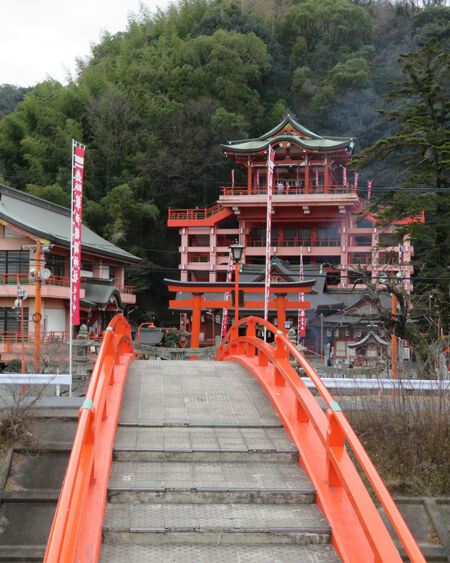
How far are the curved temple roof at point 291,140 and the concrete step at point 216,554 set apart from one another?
37.1 m

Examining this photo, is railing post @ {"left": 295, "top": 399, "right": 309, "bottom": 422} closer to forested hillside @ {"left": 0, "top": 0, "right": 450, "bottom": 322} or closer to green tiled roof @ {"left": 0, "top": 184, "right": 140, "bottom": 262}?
green tiled roof @ {"left": 0, "top": 184, "right": 140, "bottom": 262}

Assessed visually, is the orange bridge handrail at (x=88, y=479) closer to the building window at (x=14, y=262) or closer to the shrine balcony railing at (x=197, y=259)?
the building window at (x=14, y=262)

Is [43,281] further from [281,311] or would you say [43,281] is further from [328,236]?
[328,236]

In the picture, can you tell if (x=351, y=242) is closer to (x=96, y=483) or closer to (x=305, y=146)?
(x=305, y=146)

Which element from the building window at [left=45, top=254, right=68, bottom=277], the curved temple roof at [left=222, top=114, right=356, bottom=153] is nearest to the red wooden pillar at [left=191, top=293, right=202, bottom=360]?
the building window at [left=45, top=254, right=68, bottom=277]

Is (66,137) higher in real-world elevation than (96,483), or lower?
higher

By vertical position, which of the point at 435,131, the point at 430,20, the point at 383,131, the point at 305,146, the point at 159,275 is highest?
the point at 430,20

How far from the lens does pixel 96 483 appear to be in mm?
5027

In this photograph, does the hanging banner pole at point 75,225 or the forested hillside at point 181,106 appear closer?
the hanging banner pole at point 75,225

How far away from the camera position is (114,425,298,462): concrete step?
575cm

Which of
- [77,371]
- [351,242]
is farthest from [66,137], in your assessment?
[77,371]

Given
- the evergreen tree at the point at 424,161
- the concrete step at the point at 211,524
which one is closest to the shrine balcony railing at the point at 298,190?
the evergreen tree at the point at 424,161

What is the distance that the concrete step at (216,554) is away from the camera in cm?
434

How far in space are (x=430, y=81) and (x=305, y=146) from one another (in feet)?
69.9
